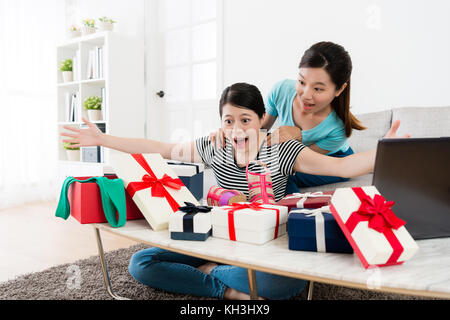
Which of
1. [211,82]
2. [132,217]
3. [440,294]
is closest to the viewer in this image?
[440,294]

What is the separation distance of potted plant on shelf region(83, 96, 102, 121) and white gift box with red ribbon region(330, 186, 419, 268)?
9.34ft

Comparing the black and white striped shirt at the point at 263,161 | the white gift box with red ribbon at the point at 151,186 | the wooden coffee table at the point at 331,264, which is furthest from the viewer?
the black and white striped shirt at the point at 263,161

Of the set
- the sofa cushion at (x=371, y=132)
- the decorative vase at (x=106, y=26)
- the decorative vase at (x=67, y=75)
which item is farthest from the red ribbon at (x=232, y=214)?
the decorative vase at (x=67, y=75)

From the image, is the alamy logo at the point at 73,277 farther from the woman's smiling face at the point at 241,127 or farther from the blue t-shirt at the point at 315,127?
the blue t-shirt at the point at 315,127

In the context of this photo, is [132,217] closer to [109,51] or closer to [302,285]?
[302,285]

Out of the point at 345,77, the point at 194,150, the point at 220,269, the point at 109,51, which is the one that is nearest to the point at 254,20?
the point at 109,51

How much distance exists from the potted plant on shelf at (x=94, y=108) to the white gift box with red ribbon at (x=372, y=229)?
2847 millimetres

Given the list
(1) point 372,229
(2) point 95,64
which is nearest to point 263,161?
(1) point 372,229

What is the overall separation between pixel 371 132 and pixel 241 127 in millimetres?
1008

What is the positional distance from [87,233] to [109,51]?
5.26ft

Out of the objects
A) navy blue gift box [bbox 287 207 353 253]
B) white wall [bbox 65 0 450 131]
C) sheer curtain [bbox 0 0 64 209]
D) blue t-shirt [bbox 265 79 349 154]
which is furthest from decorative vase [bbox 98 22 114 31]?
navy blue gift box [bbox 287 207 353 253]

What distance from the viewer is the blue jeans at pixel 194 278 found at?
984 millimetres

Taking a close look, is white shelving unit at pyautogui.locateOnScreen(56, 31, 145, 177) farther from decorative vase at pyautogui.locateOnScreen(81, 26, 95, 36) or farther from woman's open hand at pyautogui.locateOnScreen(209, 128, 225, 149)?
woman's open hand at pyautogui.locateOnScreen(209, 128, 225, 149)
